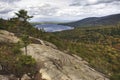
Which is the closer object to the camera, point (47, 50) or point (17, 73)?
point (17, 73)

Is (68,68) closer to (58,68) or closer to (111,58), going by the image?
(58,68)

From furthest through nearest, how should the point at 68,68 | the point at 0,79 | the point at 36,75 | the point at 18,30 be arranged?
the point at 18,30 → the point at 68,68 → the point at 36,75 → the point at 0,79

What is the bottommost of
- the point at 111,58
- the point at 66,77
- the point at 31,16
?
the point at 111,58

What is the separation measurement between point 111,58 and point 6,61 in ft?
298

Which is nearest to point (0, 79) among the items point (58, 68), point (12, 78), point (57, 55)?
point (12, 78)

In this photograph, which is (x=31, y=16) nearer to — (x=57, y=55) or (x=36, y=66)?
(x=57, y=55)

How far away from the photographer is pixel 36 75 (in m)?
46.0

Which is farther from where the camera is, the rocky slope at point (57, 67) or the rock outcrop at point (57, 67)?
the rock outcrop at point (57, 67)

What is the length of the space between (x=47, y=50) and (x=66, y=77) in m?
11.8

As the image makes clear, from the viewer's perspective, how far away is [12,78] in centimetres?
4459

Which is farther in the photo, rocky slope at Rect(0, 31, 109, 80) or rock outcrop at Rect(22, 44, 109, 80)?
rock outcrop at Rect(22, 44, 109, 80)


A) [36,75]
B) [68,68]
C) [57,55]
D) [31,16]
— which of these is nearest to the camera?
[36,75]

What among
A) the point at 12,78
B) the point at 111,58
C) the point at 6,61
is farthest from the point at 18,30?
the point at 111,58

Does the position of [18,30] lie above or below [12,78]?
above
